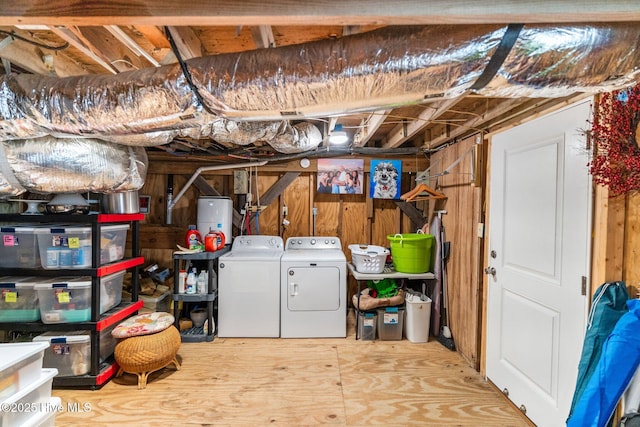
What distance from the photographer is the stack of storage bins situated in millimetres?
1495

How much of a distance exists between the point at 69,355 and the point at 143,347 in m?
0.58

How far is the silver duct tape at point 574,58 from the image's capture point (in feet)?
3.32

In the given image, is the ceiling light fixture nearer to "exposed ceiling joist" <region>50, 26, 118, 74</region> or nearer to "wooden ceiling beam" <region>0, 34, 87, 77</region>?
"exposed ceiling joist" <region>50, 26, 118, 74</region>

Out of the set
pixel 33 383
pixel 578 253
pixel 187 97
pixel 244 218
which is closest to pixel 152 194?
pixel 244 218

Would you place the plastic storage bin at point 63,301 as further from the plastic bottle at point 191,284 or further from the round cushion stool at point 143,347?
the plastic bottle at point 191,284

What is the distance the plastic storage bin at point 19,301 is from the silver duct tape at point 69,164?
0.76 metres

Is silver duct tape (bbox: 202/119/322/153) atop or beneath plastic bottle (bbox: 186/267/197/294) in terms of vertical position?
atop

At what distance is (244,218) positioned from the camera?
378cm

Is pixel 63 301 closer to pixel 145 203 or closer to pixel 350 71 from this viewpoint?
pixel 145 203

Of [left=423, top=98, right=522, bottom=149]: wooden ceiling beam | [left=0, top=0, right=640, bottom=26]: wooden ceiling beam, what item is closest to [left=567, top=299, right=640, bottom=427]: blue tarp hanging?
[left=0, top=0, right=640, bottom=26]: wooden ceiling beam

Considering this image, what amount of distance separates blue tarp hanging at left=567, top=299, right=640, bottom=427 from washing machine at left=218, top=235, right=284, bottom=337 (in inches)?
94.4

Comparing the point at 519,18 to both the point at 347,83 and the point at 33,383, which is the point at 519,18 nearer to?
the point at 347,83

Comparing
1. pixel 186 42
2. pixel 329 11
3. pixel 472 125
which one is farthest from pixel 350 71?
pixel 472 125

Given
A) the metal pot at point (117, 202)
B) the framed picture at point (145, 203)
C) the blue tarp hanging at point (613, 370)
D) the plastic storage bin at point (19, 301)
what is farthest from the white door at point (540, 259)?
the framed picture at point (145, 203)
